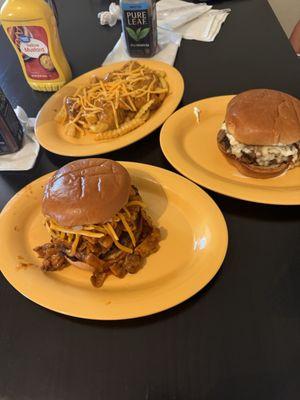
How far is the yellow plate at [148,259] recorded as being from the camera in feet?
2.87

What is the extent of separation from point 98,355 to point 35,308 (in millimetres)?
230

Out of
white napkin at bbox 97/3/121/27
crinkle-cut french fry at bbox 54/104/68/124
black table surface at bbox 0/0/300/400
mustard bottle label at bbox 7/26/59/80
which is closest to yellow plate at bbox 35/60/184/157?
crinkle-cut french fry at bbox 54/104/68/124

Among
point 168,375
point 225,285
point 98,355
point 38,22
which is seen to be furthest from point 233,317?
point 38,22

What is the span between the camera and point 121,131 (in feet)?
4.53

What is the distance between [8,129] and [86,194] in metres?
0.58

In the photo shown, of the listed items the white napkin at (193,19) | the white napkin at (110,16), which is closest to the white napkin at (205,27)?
the white napkin at (193,19)

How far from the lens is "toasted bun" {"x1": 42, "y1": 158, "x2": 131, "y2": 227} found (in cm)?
92

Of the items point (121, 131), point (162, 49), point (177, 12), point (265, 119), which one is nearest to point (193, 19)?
point (177, 12)

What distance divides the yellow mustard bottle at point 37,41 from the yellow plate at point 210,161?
0.65 meters

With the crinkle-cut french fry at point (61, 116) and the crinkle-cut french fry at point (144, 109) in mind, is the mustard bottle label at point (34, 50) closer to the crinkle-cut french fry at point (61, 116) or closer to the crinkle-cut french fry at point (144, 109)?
the crinkle-cut french fry at point (61, 116)

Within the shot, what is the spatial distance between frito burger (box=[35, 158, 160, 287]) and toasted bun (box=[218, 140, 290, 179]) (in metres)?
0.42

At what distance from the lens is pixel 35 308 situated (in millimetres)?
929

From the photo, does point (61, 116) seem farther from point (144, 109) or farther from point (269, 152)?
point (269, 152)

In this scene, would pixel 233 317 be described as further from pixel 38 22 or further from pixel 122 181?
pixel 38 22
